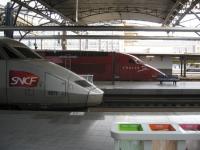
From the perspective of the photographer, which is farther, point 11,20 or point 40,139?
point 11,20

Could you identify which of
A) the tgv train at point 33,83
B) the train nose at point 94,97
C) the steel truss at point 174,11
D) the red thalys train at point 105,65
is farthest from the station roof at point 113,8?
the train nose at point 94,97

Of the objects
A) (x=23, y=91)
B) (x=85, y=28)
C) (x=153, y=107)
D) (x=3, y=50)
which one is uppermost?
(x=85, y=28)

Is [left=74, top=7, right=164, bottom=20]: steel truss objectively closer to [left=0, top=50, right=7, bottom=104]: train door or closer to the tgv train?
the tgv train

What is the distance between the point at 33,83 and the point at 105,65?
54.5 ft

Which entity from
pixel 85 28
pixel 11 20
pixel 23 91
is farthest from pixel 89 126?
pixel 11 20

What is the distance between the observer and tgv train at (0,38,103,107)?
11547 mm

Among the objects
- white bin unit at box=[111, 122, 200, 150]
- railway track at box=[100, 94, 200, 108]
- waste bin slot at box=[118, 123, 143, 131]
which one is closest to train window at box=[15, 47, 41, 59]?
railway track at box=[100, 94, 200, 108]

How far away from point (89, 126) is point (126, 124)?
18.7 feet

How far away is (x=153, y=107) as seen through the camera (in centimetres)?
1723

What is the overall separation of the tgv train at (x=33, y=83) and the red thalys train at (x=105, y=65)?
15.5 metres

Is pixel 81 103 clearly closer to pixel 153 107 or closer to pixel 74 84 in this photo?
pixel 74 84

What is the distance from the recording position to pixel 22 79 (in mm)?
11555

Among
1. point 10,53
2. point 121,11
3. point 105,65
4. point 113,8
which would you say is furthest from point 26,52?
point 121,11

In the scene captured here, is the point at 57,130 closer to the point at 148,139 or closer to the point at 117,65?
the point at 148,139
